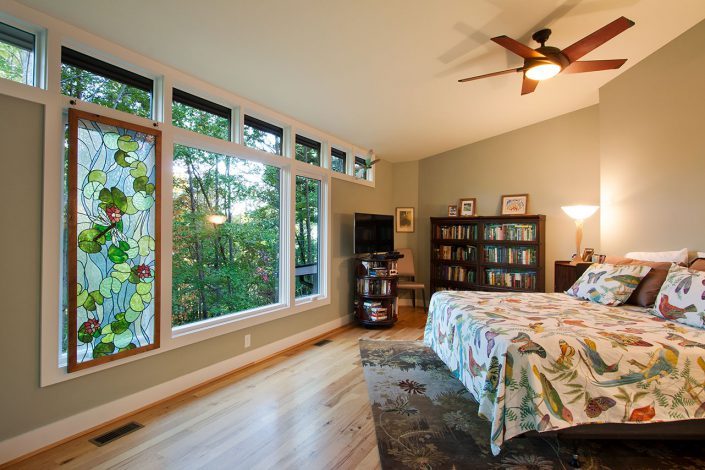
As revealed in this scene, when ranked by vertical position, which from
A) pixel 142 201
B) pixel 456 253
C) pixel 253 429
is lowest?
pixel 253 429

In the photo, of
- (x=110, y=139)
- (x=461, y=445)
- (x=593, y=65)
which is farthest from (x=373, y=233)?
(x=110, y=139)

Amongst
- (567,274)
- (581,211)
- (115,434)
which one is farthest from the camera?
(581,211)

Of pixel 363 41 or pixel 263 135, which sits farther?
pixel 263 135

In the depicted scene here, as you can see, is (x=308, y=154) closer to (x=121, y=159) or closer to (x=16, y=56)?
(x=121, y=159)

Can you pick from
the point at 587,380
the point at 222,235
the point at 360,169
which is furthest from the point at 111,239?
the point at 360,169

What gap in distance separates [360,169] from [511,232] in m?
2.45

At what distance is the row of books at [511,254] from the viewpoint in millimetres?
4746

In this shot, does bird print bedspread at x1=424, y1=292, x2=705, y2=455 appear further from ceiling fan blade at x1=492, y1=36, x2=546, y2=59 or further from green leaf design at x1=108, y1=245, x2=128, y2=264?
green leaf design at x1=108, y1=245, x2=128, y2=264

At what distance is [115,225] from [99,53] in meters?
1.16

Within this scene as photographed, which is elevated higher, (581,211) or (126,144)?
(126,144)

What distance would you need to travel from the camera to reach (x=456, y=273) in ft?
17.8

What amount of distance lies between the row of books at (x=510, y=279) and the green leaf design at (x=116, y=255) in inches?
182

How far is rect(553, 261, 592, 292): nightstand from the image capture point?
3.57 meters

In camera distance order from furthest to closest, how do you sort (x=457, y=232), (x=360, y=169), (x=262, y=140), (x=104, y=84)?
(x=457, y=232), (x=360, y=169), (x=262, y=140), (x=104, y=84)
